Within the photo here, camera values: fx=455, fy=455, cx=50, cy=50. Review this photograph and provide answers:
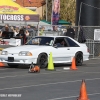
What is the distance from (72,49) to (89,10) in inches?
303

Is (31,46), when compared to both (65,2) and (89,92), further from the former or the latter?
(65,2)

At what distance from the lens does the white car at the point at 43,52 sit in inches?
738

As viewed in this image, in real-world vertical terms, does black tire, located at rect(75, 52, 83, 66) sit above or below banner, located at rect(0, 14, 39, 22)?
below

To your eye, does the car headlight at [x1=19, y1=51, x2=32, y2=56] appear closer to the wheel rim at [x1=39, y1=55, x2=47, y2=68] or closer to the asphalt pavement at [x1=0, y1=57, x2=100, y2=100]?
the wheel rim at [x1=39, y1=55, x2=47, y2=68]

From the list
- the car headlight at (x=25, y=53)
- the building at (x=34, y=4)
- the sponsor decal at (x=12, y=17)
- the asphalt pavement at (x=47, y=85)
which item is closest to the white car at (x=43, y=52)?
the car headlight at (x=25, y=53)

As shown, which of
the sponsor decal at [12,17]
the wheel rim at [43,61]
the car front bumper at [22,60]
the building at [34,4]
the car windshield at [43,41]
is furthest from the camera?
the building at [34,4]

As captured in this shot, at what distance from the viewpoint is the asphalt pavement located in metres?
11.3

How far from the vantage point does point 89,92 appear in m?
12.0

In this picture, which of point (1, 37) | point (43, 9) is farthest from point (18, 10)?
point (43, 9)

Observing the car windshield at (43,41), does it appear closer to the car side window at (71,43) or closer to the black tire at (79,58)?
the car side window at (71,43)

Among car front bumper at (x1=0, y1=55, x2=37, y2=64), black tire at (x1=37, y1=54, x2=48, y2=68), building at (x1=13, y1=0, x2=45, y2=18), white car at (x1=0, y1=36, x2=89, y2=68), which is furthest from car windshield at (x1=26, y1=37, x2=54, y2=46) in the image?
building at (x1=13, y1=0, x2=45, y2=18)

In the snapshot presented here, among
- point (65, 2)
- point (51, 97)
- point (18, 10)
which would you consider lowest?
point (51, 97)

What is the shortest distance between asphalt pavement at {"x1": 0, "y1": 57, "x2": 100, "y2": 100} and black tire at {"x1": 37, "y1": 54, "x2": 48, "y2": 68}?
0.76 meters

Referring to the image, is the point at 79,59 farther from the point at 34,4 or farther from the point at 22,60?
the point at 34,4
